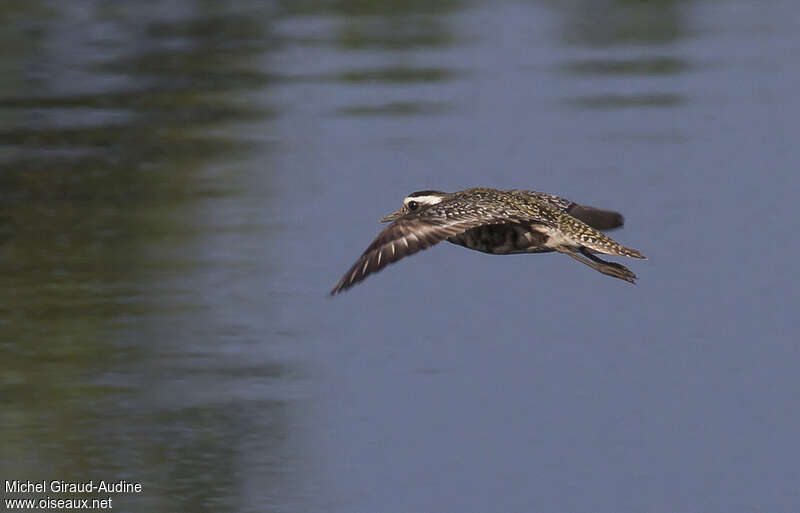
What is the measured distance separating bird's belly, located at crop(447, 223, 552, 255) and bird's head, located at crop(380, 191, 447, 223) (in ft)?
1.87

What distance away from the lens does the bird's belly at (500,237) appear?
891 cm

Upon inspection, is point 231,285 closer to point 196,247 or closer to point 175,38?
point 196,247

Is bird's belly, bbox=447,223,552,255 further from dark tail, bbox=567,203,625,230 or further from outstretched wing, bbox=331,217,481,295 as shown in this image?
dark tail, bbox=567,203,625,230

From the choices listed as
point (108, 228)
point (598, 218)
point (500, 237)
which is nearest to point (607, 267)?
point (500, 237)

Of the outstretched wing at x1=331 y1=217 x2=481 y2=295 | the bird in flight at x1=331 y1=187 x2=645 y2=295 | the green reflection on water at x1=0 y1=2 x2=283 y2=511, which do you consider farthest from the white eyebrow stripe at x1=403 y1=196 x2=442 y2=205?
the green reflection on water at x1=0 y1=2 x2=283 y2=511

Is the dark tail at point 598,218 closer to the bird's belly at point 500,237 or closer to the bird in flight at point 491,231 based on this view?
the bird in flight at point 491,231

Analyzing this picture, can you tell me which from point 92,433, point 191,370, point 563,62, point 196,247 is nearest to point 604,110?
point 563,62

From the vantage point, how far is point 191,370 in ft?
39.0

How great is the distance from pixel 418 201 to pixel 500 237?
866mm

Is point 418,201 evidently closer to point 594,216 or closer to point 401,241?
point 594,216

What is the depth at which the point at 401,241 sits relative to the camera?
27.2 ft

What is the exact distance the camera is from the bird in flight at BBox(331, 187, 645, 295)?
8266mm

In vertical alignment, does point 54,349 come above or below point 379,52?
below

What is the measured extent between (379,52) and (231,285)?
25.8 ft
